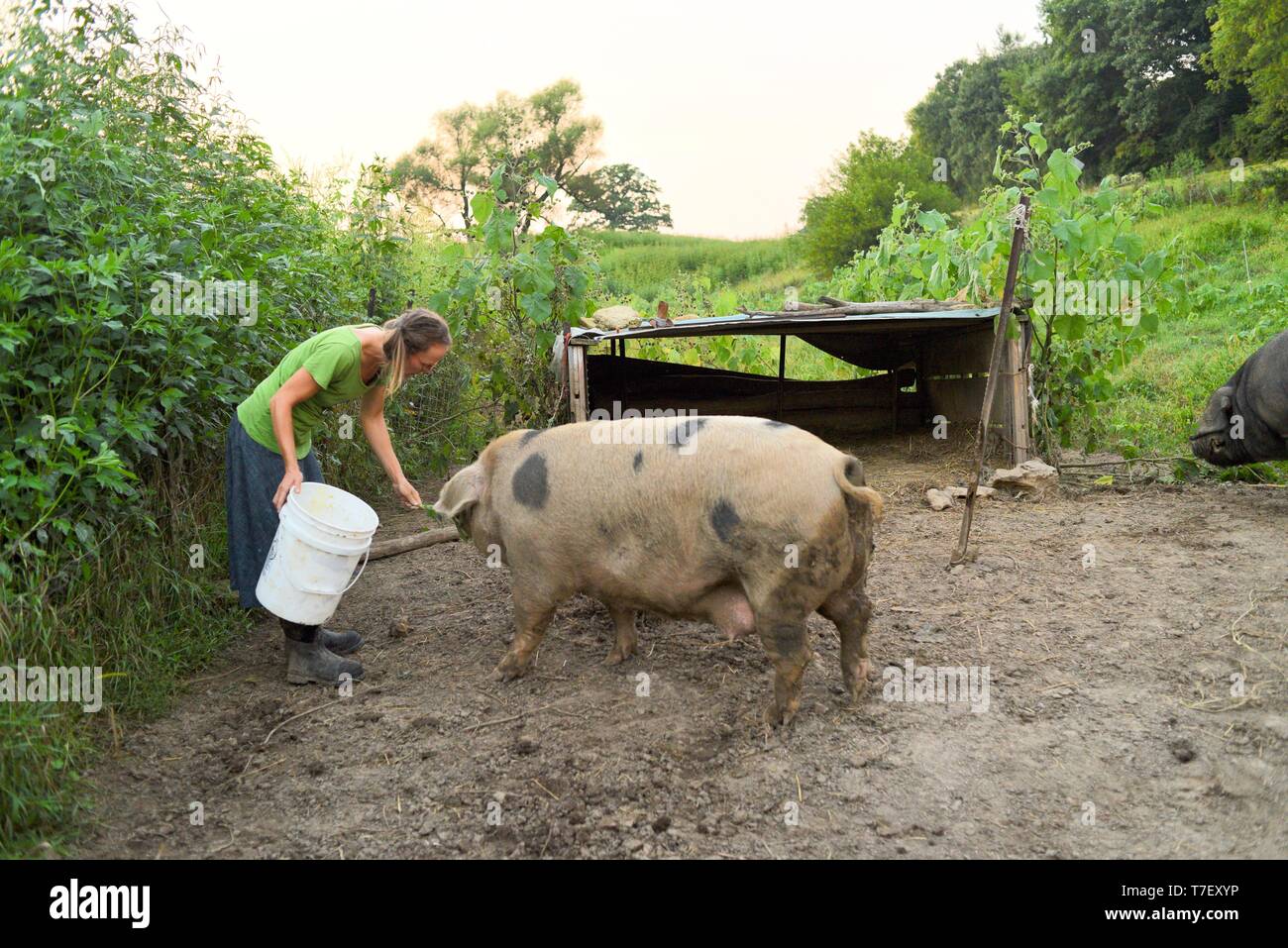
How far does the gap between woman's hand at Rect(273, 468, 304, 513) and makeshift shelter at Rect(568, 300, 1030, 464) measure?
4215mm

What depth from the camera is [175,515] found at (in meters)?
4.84

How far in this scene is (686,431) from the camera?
392 cm

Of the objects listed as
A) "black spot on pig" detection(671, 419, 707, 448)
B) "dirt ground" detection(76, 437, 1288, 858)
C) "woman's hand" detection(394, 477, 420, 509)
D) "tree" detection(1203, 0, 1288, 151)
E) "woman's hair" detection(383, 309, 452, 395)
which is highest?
"tree" detection(1203, 0, 1288, 151)

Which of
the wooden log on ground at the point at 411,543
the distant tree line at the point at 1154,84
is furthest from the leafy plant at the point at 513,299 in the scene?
the distant tree line at the point at 1154,84

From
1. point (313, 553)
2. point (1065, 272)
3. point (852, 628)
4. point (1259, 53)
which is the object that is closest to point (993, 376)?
point (852, 628)

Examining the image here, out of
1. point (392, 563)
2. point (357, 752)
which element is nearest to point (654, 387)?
point (392, 563)

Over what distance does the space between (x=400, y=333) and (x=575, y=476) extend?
1.01m

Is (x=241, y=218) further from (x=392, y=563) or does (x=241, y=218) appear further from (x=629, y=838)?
(x=629, y=838)

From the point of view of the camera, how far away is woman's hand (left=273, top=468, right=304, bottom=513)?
13.5ft

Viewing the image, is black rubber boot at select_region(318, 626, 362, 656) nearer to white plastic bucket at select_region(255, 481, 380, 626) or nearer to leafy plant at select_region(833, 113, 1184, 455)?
white plastic bucket at select_region(255, 481, 380, 626)

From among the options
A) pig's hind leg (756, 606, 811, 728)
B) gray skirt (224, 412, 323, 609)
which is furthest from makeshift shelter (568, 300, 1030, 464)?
pig's hind leg (756, 606, 811, 728)

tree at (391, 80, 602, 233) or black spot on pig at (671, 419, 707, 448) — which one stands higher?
tree at (391, 80, 602, 233)

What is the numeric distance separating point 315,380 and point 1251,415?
6.58 metres
